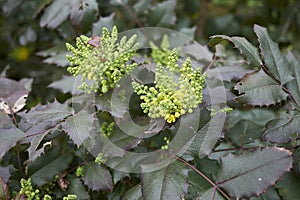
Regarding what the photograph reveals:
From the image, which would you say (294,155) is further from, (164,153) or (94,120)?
(94,120)

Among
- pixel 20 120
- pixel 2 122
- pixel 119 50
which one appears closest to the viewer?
pixel 119 50

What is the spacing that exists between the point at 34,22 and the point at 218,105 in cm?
128

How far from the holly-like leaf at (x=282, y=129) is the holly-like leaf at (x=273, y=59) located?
0.37 ft

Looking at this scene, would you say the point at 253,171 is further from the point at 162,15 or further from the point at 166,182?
the point at 162,15

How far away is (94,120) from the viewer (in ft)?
3.68

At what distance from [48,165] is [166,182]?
37cm

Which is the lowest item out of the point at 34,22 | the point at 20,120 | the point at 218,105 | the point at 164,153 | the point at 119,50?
the point at 34,22

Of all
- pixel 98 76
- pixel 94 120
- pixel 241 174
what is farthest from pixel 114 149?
pixel 241 174

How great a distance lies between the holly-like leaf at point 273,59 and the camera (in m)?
1.19

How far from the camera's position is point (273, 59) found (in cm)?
122

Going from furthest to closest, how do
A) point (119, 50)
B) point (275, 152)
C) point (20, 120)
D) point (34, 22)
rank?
point (34, 22) < point (20, 120) < point (119, 50) < point (275, 152)

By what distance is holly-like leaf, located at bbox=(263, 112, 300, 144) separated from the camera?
1.11 metres

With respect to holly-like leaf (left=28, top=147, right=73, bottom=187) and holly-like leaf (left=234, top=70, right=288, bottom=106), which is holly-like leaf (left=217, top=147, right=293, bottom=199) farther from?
holly-like leaf (left=28, top=147, right=73, bottom=187)

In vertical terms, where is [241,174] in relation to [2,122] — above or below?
above
